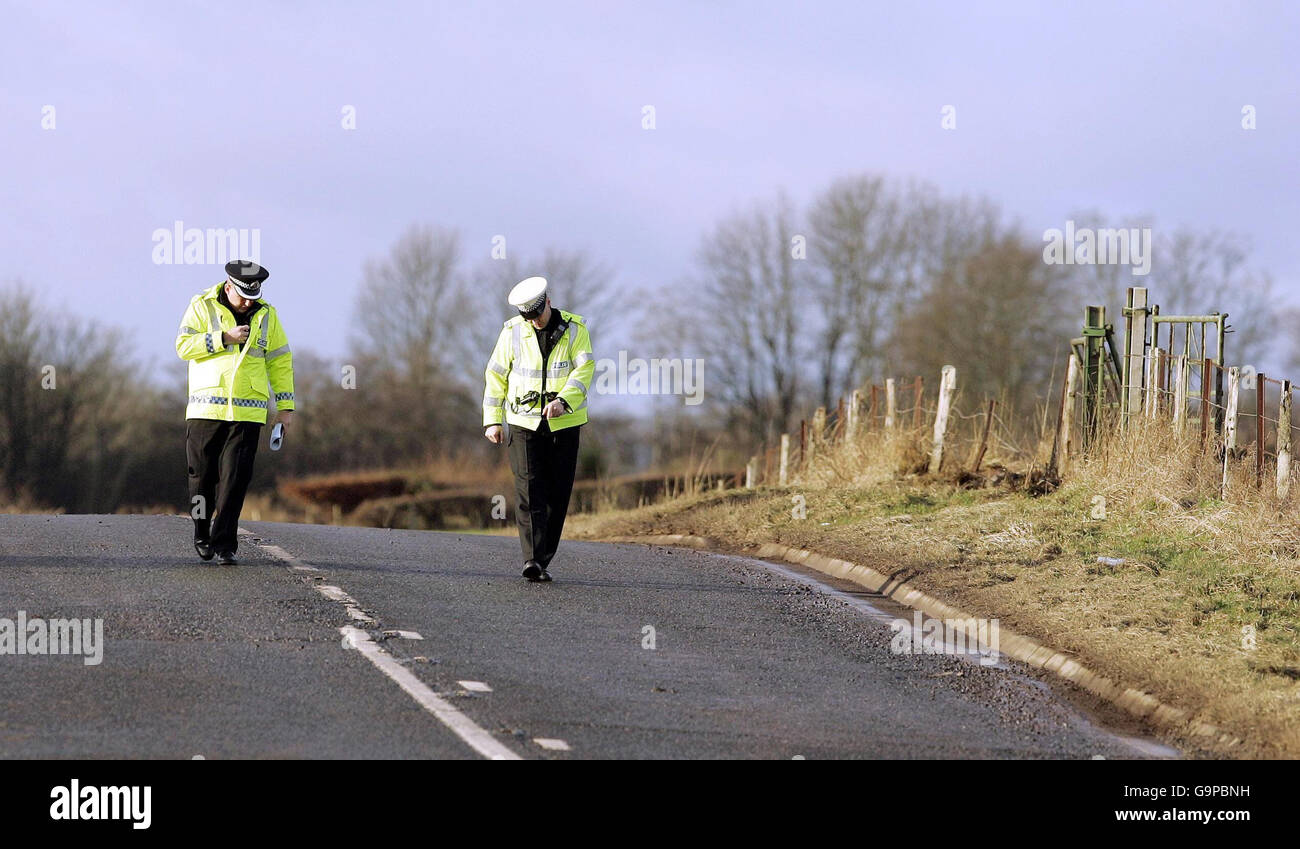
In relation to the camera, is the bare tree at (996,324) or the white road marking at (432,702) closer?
the white road marking at (432,702)

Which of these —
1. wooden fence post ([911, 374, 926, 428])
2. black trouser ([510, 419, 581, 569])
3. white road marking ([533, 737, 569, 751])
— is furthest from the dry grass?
white road marking ([533, 737, 569, 751])

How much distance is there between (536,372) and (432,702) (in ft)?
14.6

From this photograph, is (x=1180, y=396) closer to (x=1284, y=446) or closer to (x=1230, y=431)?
(x=1230, y=431)

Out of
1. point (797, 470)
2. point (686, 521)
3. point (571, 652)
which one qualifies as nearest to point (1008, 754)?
point (571, 652)

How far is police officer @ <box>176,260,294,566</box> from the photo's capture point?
420 inches

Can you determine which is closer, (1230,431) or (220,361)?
(220,361)

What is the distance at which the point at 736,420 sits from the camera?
6488 cm

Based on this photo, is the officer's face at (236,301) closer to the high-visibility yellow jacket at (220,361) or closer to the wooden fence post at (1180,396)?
the high-visibility yellow jacket at (220,361)

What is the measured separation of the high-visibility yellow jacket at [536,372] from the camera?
35.8 feet

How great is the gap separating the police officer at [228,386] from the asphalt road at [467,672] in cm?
57

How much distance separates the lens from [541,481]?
11055mm

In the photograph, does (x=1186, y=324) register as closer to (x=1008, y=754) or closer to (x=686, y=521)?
(x=686, y=521)

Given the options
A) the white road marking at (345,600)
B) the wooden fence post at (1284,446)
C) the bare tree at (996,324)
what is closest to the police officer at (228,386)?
the white road marking at (345,600)

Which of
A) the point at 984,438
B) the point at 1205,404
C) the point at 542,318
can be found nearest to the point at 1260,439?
the point at 1205,404
